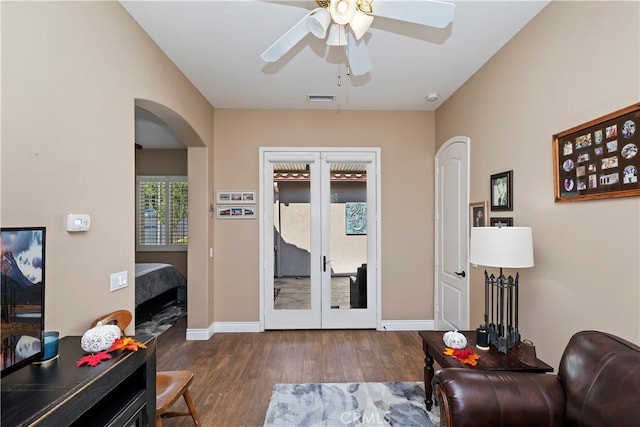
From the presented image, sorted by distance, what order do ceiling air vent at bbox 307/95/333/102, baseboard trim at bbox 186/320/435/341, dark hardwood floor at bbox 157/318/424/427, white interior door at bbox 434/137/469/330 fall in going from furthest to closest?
1. baseboard trim at bbox 186/320/435/341
2. ceiling air vent at bbox 307/95/333/102
3. white interior door at bbox 434/137/469/330
4. dark hardwood floor at bbox 157/318/424/427

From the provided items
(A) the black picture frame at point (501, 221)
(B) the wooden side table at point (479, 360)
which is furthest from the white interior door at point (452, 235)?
(B) the wooden side table at point (479, 360)

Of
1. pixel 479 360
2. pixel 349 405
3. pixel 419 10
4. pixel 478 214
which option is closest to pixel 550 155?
pixel 478 214

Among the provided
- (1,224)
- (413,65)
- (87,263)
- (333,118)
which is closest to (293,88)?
(333,118)

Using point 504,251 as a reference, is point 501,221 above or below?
above

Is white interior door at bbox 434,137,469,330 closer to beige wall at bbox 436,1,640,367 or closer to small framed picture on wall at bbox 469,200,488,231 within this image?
small framed picture on wall at bbox 469,200,488,231

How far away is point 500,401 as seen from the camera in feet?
4.92

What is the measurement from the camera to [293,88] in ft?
11.7

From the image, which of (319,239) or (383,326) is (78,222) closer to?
(319,239)

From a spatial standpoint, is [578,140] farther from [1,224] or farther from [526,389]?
[1,224]

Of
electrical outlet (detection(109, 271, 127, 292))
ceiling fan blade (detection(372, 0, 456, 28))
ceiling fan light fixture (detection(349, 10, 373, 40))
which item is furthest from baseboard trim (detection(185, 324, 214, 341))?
ceiling fan blade (detection(372, 0, 456, 28))

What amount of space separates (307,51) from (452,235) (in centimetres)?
259

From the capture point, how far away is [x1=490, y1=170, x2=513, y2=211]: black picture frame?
2.62m

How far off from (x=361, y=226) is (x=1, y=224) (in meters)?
3.54

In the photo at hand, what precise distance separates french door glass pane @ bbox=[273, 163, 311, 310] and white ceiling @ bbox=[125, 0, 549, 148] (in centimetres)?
98
